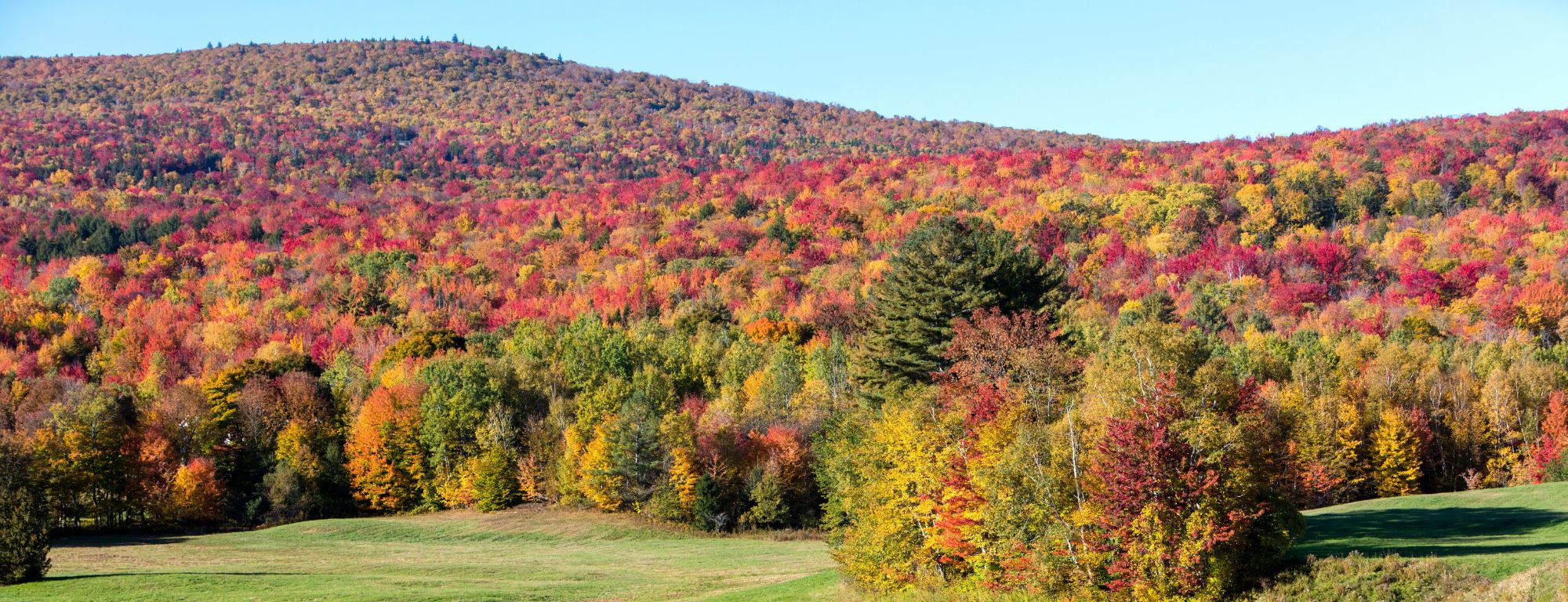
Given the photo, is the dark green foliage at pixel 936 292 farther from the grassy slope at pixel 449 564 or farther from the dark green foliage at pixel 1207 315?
the dark green foliage at pixel 1207 315

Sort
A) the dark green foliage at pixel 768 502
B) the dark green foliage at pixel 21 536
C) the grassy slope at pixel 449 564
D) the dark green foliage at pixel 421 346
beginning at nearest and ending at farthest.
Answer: the grassy slope at pixel 449 564 → the dark green foliage at pixel 21 536 → the dark green foliage at pixel 768 502 → the dark green foliage at pixel 421 346

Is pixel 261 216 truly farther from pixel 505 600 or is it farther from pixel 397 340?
pixel 505 600

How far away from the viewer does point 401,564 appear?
47781 millimetres

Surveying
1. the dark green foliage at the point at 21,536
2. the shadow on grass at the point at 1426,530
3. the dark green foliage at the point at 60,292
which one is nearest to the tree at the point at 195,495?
the dark green foliage at the point at 21,536

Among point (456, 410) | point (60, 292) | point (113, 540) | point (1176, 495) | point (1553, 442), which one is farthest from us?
point (60, 292)

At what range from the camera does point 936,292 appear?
1721 inches

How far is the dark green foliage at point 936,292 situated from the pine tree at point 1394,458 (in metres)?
29.8

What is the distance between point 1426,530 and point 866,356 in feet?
69.1

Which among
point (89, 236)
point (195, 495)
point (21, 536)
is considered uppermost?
point (89, 236)

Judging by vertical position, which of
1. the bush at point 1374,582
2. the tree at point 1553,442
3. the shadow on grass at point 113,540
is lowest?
the tree at point 1553,442

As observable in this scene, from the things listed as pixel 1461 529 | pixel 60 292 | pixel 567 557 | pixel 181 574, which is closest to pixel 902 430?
pixel 1461 529

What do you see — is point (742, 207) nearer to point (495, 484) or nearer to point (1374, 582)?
point (495, 484)

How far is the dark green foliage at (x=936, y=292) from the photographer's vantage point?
43469 mm

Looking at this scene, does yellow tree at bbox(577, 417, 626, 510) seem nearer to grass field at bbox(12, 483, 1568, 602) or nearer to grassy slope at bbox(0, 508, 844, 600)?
grassy slope at bbox(0, 508, 844, 600)
